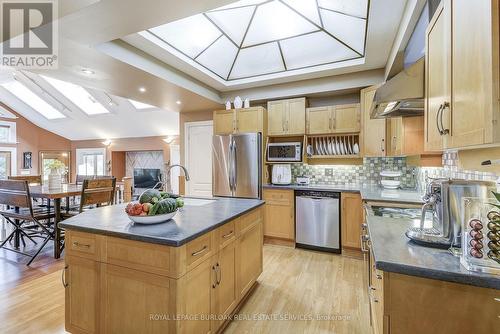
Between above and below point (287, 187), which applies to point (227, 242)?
below

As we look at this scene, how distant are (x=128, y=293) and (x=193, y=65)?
2.82m

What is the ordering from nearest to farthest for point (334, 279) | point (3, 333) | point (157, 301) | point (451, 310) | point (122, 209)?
point (451, 310)
point (157, 301)
point (3, 333)
point (122, 209)
point (334, 279)

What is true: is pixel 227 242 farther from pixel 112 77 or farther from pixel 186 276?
pixel 112 77

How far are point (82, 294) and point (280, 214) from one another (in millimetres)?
2728

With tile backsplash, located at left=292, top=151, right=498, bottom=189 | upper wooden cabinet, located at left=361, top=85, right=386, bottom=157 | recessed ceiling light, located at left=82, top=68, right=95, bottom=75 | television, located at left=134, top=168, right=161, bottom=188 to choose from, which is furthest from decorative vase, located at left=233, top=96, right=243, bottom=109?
television, located at left=134, top=168, right=161, bottom=188

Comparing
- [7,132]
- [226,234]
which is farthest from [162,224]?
[7,132]

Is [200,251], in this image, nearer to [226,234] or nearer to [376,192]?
[226,234]

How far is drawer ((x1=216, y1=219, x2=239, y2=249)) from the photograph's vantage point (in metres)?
1.76

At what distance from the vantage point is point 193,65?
130 inches

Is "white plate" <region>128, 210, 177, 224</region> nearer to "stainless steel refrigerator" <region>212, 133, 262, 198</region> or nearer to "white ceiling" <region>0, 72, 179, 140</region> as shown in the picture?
"stainless steel refrigerator" <region>212, 133, 262, 198</region>

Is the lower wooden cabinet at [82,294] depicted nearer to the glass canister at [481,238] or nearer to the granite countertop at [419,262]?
the granite countertop at [419,262]

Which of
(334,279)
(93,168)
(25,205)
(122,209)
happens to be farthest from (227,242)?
(93,168)

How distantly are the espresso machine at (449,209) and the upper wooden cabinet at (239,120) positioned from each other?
2970 mm

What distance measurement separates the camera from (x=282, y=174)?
13.3ft
